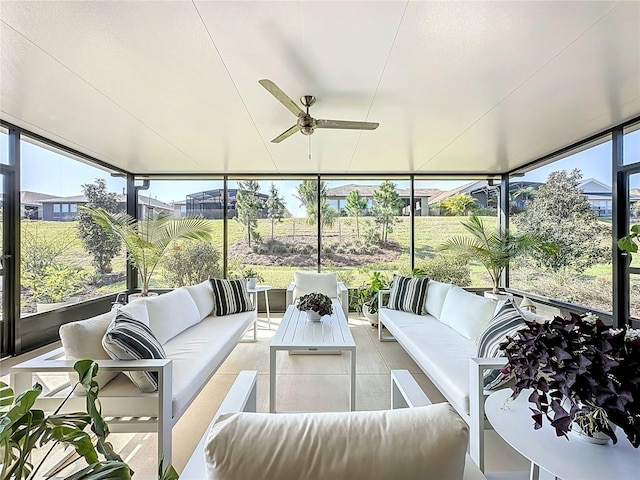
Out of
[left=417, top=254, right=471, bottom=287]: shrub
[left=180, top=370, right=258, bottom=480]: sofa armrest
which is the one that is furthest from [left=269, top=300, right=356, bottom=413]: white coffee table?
[left=417, top=254, right=471, bottom=287]: shrub

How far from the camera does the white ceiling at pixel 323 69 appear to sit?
69.0 inches

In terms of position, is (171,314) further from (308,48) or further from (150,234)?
(150,234)

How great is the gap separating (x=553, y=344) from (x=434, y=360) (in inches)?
58.0

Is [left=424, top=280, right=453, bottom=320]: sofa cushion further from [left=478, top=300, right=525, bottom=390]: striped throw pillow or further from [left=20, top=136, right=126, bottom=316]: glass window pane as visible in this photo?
[left=20, top=136, right=126, bottom=316]: glass window pane

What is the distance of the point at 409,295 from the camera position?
3938mm

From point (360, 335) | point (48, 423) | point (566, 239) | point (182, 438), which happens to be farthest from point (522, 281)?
point (48, 423)

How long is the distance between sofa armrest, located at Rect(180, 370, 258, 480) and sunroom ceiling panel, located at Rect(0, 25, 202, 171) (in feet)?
7.76

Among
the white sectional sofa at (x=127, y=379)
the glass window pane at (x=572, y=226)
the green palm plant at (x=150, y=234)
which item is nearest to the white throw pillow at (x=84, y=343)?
the white sectional sofa at (x=127, y=379)

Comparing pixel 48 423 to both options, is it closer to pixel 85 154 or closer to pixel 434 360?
pixel 434 360

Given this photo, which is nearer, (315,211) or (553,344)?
(553,344)

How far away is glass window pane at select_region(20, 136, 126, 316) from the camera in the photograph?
3701 mm

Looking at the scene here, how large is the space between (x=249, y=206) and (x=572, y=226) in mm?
4773

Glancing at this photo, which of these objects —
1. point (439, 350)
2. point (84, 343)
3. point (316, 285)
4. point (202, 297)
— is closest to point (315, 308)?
point (439, 350)

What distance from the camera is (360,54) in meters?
2.09
